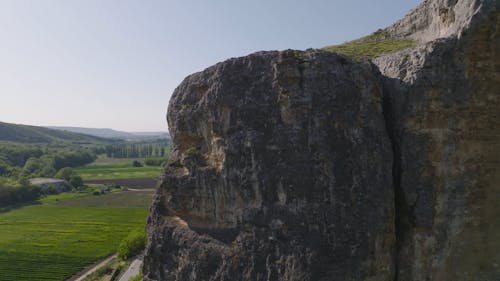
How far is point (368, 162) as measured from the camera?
990 cm

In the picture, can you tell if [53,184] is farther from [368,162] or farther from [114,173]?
[368,162]

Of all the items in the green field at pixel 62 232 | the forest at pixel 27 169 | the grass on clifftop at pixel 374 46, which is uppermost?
the grass on clifftop at pixel 374 46

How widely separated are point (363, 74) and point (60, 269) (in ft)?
145

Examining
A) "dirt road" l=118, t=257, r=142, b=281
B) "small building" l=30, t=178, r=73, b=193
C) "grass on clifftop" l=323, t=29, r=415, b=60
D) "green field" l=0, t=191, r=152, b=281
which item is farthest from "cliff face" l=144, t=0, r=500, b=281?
"small building" l=30, t=178, r=73, b=193

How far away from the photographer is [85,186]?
116750mm

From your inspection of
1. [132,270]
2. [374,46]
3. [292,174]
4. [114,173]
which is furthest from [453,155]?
[114,173]

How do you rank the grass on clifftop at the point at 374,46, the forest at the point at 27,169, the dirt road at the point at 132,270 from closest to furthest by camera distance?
the grass on clifftop at the point at 374,46, the dirt road at the point at 132,270, the forest at the point at 27,169

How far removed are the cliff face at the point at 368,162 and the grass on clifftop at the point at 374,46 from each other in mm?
2524

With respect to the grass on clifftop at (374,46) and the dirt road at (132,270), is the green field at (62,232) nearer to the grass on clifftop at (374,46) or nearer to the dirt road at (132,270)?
the dirt road at (132,270)

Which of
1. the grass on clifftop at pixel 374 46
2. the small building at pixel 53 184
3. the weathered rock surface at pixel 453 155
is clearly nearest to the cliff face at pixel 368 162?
the weathered rock surface at pixel 453 155

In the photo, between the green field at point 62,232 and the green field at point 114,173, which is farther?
the green field at point 114,173

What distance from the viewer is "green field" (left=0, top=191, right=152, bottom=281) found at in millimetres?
43750

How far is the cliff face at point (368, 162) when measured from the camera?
31.9ft

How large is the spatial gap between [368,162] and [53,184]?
392 feet
